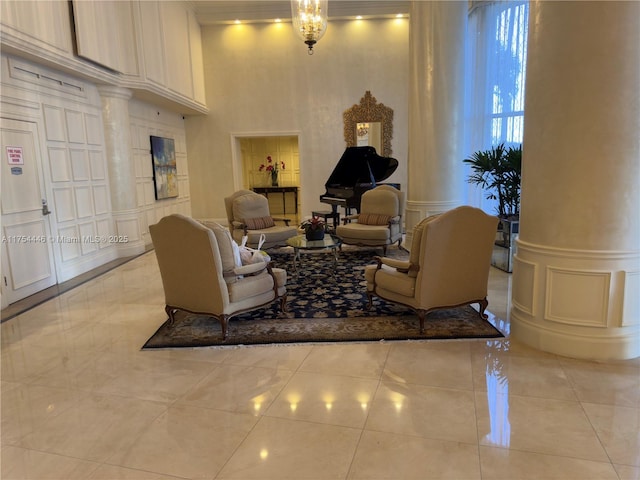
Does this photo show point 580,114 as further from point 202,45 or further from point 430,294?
point 202,45

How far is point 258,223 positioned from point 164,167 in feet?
11.5

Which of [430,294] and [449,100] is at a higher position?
[449,100]

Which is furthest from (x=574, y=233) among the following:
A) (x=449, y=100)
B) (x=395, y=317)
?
(x=449, y=100)

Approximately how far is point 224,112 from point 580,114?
8723 mm

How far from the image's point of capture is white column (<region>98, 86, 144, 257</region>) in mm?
6562

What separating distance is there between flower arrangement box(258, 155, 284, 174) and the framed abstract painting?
11.0 feet

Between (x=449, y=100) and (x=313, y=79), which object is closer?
(x=449, y=100)

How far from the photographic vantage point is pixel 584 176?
2.85 metres

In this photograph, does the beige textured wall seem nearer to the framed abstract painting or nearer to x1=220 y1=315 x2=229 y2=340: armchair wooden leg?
the framed abstract painting

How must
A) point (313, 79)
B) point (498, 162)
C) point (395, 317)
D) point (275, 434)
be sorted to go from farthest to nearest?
point (313, 79) → point (498, 162) → point (395, 317) → point (275, 434)

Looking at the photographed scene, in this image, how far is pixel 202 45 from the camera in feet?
32.8

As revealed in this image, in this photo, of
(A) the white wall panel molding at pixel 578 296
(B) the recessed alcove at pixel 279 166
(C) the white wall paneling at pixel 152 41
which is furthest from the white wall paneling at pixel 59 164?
(B) the recessed alcove at pixel 279 166

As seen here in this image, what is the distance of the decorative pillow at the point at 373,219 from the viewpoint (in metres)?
6.52

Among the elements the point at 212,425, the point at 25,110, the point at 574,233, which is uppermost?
the point at 25,110
